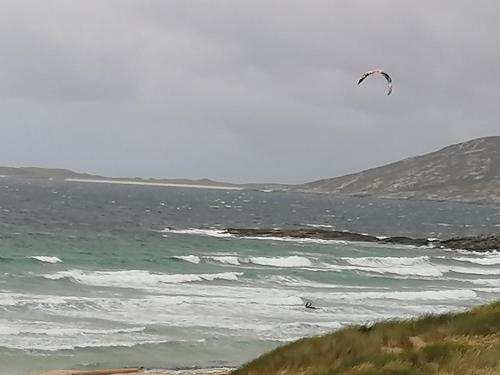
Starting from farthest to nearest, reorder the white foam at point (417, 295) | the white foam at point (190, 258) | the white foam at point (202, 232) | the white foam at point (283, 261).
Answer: the white foam at point (202, 232)
the white foam at point (283, 261)
the white foam at point (190, 258)
the white foam at point (417, 295)

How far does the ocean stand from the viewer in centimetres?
1984

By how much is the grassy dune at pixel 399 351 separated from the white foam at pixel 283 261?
32.6m

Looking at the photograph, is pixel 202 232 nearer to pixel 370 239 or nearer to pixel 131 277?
pixel 370 239

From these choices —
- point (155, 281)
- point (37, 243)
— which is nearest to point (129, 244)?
point (37, 243)

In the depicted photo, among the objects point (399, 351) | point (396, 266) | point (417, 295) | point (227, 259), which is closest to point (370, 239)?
point (396, 266)

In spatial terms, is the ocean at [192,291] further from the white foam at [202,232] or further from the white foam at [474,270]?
the white foam at [202,232]

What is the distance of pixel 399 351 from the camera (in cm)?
1007

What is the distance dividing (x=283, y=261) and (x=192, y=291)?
624 inches

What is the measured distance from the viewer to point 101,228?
68125 millimetres

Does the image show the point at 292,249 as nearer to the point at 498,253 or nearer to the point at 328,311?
the point at 498,253

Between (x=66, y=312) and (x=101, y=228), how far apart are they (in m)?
44.6

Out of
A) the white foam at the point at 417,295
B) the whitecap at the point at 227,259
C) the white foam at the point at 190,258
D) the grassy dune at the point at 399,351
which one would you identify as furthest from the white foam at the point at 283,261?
the grassy dune at the point at 399,351

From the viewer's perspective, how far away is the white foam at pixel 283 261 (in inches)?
1767

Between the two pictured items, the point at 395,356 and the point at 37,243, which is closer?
the point at 395,356
